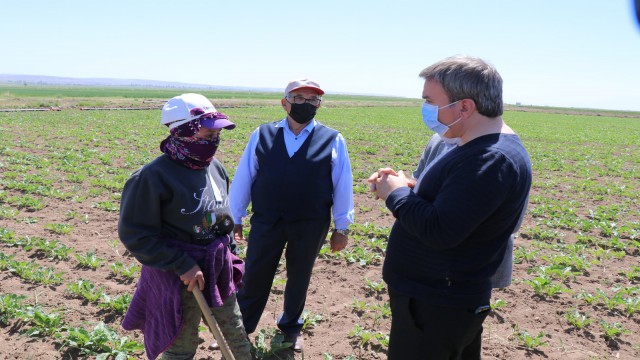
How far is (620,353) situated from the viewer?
4.18 m

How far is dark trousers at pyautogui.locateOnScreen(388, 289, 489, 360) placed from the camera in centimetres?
213

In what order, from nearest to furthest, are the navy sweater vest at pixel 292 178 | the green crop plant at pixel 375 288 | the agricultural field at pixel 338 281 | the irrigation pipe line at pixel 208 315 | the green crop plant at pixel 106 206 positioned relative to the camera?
the irrigation pipe line at pixel 208 315, the navy sweater vest at pixel 292 178, the agricultural field at pixel 338 281, the green crop plant at pixel 375 288, the green crop plant at pixel 106 206

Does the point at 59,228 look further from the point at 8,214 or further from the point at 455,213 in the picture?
the point at 455,213

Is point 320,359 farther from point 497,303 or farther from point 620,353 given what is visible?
point 620,353

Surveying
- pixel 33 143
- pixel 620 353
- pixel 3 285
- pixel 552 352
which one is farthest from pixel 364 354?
pixel 33 143

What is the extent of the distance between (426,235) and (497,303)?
3402 mm

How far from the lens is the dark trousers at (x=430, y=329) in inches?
84.0

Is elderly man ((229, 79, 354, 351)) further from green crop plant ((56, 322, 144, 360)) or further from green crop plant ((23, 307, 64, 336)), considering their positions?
green crop plant ((23, 307, 64, 336))

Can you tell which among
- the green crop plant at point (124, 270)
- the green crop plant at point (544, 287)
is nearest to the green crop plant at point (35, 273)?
the green crop plant at point (124, 270)

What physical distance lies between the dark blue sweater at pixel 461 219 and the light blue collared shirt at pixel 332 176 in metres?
1.50

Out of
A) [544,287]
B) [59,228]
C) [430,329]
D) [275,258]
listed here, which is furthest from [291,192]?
[59,228]

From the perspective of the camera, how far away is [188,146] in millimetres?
2676

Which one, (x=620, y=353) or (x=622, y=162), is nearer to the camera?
(x=620, y=353)

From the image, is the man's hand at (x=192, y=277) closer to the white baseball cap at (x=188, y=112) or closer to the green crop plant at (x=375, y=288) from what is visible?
the white baseball cap at (x=188, y=112)
